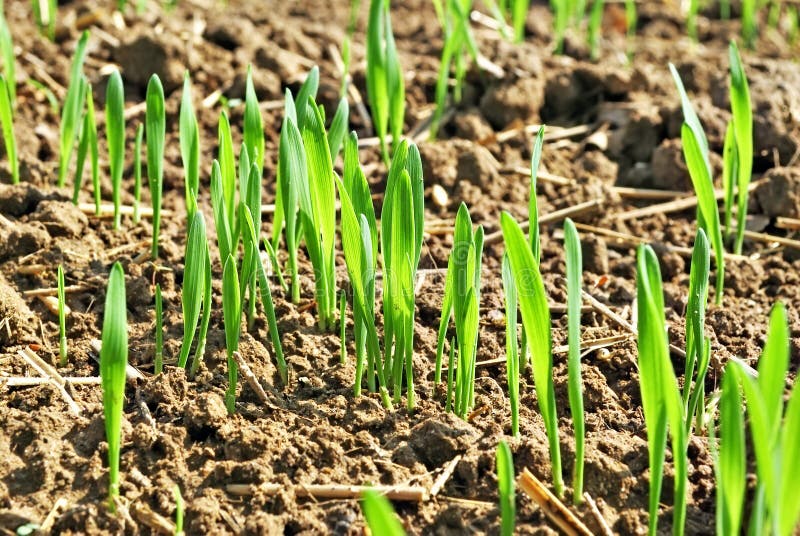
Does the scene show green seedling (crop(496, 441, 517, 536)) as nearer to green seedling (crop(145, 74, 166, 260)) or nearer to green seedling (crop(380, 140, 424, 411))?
green seedling (crop(380, 140, 424, 411))

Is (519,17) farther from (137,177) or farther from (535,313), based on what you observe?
(535,313)

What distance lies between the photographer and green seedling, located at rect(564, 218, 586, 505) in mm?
1501

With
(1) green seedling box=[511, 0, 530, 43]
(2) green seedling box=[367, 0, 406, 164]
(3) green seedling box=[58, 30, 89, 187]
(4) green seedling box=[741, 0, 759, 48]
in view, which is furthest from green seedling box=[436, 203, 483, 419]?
(4) green seedling box=[741, 0, 759, 48]

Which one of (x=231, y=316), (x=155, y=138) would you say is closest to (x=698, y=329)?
(x=231, y=316)

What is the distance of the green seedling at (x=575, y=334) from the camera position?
1501mm

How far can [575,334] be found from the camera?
1533 mm

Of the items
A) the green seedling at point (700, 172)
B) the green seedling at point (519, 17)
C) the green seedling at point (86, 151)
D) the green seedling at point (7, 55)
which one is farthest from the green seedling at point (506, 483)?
the green seedling at point (519, 17)

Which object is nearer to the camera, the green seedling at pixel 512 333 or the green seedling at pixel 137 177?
the green seedling at pixel 512 333

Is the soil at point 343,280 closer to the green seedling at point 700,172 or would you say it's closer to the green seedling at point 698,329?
the green seedling at point 698,329

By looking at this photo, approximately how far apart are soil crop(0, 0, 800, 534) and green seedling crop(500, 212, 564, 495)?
0.13m

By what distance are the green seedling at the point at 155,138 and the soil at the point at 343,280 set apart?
13 centimetres

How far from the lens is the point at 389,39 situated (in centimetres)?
278

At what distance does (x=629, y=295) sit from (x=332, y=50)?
170 centimetres

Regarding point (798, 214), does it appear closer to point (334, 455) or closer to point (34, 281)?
point (334, 455)
